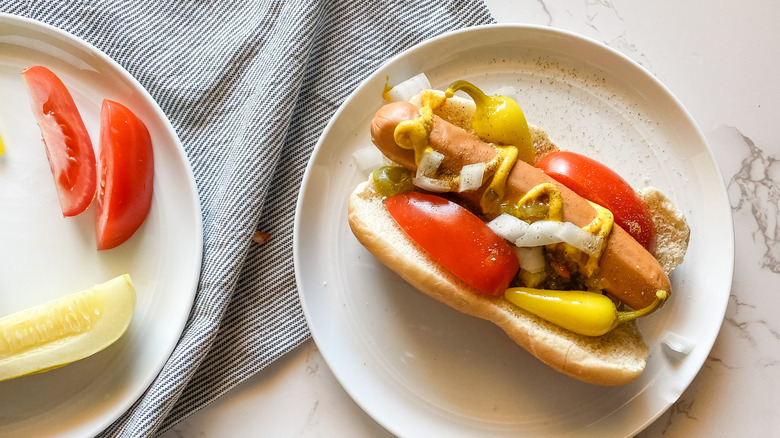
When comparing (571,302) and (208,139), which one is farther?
(208,139)

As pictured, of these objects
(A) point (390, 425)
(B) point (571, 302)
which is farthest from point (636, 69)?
(A) point (390, 425)

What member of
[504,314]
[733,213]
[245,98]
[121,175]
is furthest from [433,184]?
[733,213]

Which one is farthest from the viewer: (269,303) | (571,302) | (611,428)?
(269,303)

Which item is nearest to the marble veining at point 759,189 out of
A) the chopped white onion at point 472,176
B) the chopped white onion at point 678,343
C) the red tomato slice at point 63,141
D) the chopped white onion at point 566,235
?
the chopped white onion at point 678,343

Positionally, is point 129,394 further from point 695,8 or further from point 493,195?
point 695,8

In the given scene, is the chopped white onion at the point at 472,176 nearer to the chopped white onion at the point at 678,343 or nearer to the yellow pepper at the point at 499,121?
the yellow pepper at the point at 499,121

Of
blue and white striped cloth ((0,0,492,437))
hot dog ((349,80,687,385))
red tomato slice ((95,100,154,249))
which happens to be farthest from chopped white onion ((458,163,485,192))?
red tomato slice ((95,100,154,249))
